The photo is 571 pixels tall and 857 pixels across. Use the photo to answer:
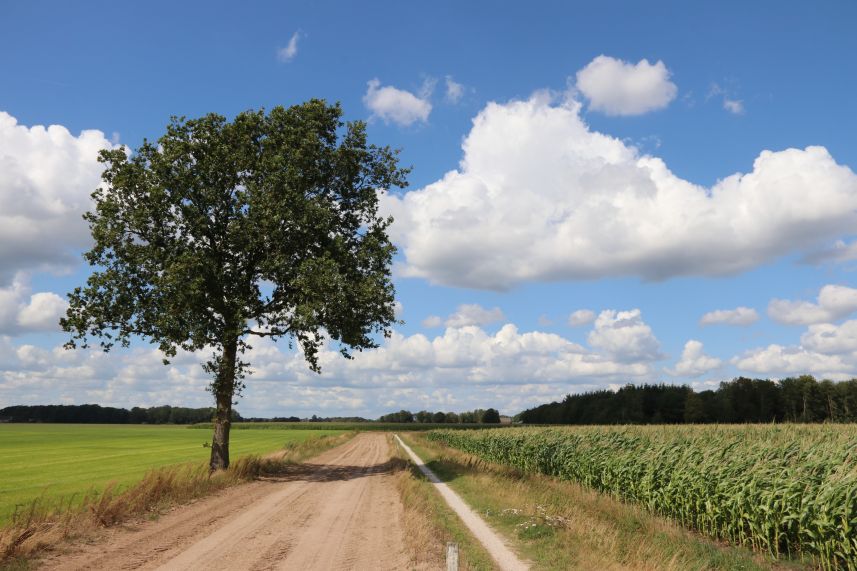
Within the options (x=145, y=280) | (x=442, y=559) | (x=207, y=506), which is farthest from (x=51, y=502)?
(x=442, y=559)

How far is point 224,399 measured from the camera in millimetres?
31188

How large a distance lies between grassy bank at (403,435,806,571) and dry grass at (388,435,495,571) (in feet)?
3.84

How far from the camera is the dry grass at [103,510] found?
13297 millimetres

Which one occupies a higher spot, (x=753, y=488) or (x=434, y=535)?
(x=753, y=488)

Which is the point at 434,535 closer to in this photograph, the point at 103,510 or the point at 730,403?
the point at 103,510

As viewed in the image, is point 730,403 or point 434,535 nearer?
point 434,535

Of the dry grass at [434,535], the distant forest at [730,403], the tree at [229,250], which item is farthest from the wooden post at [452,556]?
the distant forest at [730,403]

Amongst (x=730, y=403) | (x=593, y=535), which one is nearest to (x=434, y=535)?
(x=593, y=535)

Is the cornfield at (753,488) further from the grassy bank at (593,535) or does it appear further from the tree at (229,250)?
the tree at (229,250)

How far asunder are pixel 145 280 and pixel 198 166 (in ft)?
21.6

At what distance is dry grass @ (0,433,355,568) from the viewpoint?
43.6ft

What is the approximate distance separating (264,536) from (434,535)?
186 inches

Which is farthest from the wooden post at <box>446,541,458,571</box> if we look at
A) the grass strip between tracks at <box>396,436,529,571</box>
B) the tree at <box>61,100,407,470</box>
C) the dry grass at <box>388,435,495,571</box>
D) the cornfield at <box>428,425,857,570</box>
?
the tree at <box>61,100,407,470</box>

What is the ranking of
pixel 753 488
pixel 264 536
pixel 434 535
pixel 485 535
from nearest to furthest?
pixel 753 488
pixel 434 535
pixel 264 536
pixel 485 535
